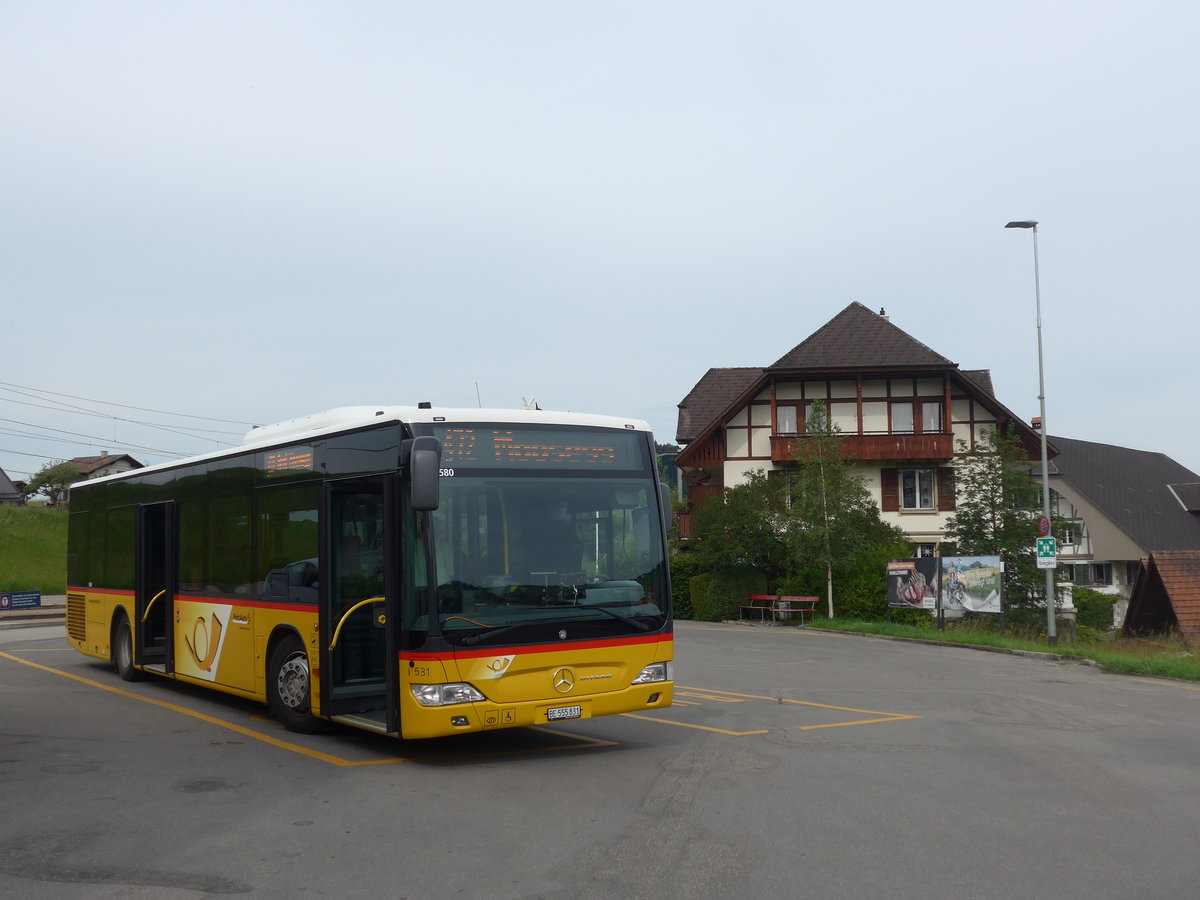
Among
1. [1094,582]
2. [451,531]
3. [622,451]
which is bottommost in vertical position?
[1094,582]

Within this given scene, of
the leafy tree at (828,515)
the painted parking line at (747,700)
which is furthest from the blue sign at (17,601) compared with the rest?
the painted parking line at (747,700)

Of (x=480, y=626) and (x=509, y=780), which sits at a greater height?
(x=480, y=626)

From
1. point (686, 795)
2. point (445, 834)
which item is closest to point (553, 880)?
point (445, 834)

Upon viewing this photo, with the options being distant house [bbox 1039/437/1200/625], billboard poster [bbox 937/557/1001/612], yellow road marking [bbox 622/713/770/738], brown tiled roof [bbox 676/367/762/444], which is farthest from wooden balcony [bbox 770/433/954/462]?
yellow road marking [bbox 622/713/770/738]

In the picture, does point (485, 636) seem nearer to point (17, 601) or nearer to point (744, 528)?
point (744, 528)

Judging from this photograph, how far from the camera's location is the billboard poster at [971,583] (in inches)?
1103

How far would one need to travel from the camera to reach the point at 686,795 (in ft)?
27.1

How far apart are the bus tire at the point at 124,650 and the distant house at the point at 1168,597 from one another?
21.8 metres

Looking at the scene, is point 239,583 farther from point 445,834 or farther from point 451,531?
point 445,834

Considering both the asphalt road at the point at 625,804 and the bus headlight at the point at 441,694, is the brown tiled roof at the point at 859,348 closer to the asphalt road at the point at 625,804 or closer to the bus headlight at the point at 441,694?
the asphalt road at the point at 625,804

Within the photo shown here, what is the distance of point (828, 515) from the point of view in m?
35.9

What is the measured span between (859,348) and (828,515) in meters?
14.4

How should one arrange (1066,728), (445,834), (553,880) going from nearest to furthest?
1. (553,880)
2. (445,834)
3. (1066,728)

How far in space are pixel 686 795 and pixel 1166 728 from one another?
6776 mm
